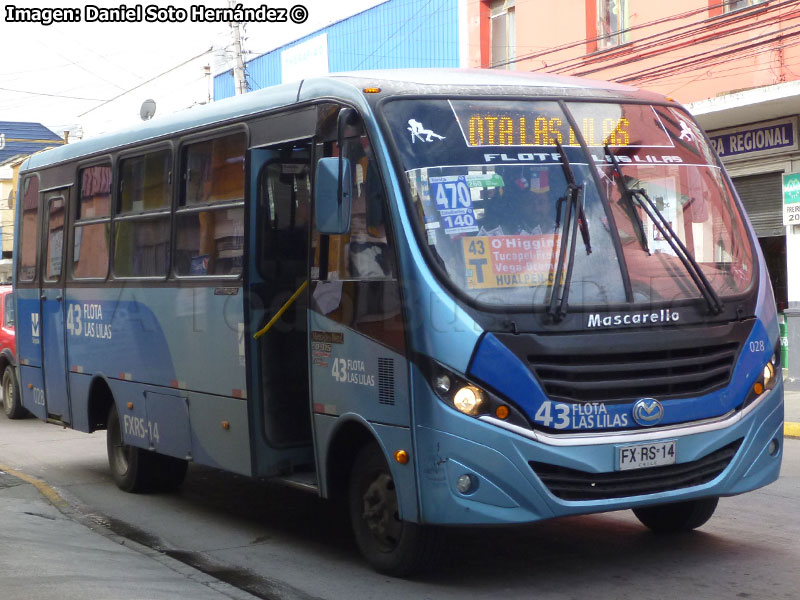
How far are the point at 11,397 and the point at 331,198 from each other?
11691 millimetres

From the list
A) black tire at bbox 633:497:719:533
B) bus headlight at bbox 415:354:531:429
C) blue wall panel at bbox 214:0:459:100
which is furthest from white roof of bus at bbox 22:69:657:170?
blue wall panel at bbox 214:0:459:100

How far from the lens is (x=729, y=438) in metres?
6.39

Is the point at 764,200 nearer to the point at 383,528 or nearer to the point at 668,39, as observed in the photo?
the point at 668,39

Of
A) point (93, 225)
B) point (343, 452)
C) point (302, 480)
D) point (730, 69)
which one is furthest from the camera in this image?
point (730, 69)

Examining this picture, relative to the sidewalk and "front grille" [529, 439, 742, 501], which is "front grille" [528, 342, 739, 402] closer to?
"front grille" [529, 439, 742, 501]

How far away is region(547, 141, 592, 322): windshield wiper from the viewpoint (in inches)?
240

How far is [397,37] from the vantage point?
2623 centimetres

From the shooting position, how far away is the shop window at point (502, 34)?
2247 cm

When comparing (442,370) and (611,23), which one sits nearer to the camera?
(442,370)

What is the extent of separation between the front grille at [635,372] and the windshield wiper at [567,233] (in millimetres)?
263

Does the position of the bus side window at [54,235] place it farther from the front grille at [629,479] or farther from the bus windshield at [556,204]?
the front grille at [629,479]

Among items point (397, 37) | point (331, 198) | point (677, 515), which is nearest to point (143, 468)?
point (331, 198)

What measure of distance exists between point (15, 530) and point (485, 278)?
12.7 feet

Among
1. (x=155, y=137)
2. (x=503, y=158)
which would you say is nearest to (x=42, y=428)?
(x=155, y=137)
